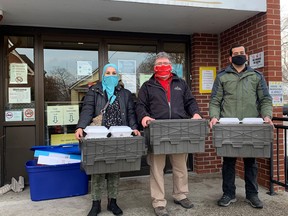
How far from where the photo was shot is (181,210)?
123 inches

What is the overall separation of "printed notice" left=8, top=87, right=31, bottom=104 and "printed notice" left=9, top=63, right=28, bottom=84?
4.7 inches

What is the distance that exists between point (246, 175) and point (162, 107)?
1297 millimetres

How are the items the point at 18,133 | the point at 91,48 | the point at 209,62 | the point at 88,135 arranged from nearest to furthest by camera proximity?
the point at 88,135
the point at 18,133
the point at 91,48
the point at 209,62

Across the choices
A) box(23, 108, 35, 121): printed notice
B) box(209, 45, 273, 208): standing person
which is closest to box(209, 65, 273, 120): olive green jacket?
box(209, 45, 273, 208): standing person

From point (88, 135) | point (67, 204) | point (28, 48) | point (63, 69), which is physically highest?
point (28, 48)

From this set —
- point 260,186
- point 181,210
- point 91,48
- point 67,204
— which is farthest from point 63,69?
point 260,186

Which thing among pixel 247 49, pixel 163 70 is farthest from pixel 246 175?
pixel 247 49

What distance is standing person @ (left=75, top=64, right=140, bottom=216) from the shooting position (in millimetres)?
2947

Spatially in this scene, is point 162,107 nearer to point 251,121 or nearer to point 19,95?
point 251,121

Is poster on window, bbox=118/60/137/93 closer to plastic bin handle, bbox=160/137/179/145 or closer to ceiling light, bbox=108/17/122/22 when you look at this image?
ceiling light, bbox=108/17/122/22

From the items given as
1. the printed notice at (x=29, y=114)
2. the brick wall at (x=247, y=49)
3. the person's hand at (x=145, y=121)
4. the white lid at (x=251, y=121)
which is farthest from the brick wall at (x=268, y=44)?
the printed notice at (x=29, y=114)

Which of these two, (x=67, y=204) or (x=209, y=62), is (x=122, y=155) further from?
(x=209, y=62)

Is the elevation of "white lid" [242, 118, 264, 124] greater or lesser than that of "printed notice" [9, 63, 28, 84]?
lesser

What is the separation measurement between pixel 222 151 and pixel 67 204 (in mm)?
1974
